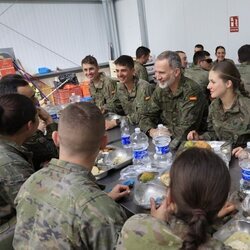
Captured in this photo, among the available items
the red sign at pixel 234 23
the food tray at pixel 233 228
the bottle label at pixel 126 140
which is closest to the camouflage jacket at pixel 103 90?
the bottle label at pixel 126 140

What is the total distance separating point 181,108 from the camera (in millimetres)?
2475

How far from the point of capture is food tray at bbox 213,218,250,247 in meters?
1.12

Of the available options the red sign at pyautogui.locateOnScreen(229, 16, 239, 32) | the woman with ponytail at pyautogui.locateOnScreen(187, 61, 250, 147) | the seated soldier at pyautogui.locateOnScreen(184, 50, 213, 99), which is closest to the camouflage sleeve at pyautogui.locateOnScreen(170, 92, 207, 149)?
the woman with ponytail at pyautogui.locateOnScreen(187, 61, 250, 147)

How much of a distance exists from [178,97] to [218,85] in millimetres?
489

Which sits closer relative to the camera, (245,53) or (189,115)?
(189,115)

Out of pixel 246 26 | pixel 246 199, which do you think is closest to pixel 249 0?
pixel 246 26

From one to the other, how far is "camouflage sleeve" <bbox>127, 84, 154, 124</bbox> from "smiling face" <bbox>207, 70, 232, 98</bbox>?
2.64ft

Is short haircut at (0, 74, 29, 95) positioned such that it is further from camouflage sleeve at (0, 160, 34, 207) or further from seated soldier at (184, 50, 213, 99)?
seated soldier at (184, 50, 213, 99)

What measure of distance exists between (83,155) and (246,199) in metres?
0.78

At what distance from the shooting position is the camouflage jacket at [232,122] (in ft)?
6.55

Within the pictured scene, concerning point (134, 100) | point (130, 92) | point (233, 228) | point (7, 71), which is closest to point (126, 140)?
point (134, 100)

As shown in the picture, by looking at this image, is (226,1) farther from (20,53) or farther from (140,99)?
(20,53)

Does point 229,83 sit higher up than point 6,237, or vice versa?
point 229,83

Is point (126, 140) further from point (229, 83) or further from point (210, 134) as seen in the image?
point (229, 83)
